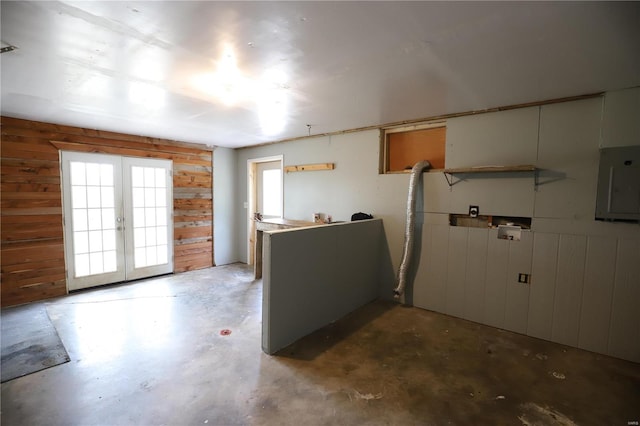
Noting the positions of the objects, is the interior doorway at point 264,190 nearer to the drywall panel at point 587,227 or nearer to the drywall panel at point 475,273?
the drywall panel at point 475,273

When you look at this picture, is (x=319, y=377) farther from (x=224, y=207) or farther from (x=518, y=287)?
(x=224, y=207)

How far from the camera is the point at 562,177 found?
111 inches

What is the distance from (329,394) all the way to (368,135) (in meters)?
3.17

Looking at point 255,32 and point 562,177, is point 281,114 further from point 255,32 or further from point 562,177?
point 562,177

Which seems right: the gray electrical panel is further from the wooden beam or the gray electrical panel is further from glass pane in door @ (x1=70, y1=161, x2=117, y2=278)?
glass pane in door @ (x1=70, y1=161, x2=117, y2=278)

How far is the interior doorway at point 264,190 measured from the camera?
552cm

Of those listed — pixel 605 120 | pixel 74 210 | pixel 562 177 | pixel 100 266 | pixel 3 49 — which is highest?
pixel 3 49

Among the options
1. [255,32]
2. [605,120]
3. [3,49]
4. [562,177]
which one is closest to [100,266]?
[3,49]

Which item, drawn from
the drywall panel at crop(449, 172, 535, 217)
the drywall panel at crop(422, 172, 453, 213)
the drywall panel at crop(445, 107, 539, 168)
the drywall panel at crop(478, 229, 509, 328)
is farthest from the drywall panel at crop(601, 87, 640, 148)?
the drywall panel at crop(422, 172, 453, 213)

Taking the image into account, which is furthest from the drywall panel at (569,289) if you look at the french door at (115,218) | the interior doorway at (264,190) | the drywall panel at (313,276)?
the french door at (115,218)

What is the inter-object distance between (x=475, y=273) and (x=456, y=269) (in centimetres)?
20

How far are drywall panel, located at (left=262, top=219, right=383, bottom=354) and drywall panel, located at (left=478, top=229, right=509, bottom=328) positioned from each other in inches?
52.0

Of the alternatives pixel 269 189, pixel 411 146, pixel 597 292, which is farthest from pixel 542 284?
pixel 269 189

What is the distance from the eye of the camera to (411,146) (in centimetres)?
395
